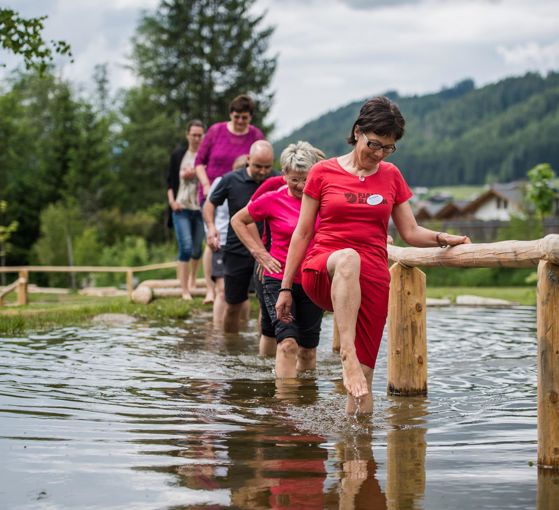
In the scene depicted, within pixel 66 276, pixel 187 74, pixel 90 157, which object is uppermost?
pixel 187 74

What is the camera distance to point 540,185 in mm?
27500

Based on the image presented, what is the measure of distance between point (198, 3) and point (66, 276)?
741 inches

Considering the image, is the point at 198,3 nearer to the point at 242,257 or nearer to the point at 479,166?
the point at 242,257

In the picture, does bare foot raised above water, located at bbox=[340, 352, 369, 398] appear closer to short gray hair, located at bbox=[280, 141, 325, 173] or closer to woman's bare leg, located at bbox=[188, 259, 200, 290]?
short gray hair, located at bbox=[280, 141, 325, 173]

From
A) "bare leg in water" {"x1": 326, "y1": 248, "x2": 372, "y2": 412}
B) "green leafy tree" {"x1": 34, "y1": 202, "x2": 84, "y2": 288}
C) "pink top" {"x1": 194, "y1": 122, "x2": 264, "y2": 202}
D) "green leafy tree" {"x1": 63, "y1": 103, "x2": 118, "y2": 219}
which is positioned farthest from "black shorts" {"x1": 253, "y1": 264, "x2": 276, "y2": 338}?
"green leafy tree" {"x1": 63, "y1": 103, "x2": 118, "y2": 219}

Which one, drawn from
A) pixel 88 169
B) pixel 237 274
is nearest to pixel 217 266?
pixel 237 274

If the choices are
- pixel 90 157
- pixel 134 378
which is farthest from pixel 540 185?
pixel 90 157

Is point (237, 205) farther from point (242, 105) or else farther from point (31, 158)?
point (31, 158)

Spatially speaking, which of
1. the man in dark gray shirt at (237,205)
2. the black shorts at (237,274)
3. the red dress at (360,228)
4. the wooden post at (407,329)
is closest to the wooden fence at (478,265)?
the wooden post at (407,329)

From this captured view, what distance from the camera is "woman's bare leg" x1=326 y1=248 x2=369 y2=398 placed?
17.7 feet

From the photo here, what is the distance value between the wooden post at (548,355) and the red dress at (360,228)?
3.72ft

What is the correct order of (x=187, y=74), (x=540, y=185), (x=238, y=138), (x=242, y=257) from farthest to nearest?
(x=187, y=74), (x=540, y=185), (x=238, y=138), (x=242, y=257)

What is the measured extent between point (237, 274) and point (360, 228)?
404 cm

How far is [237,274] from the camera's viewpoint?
31.1 ft
